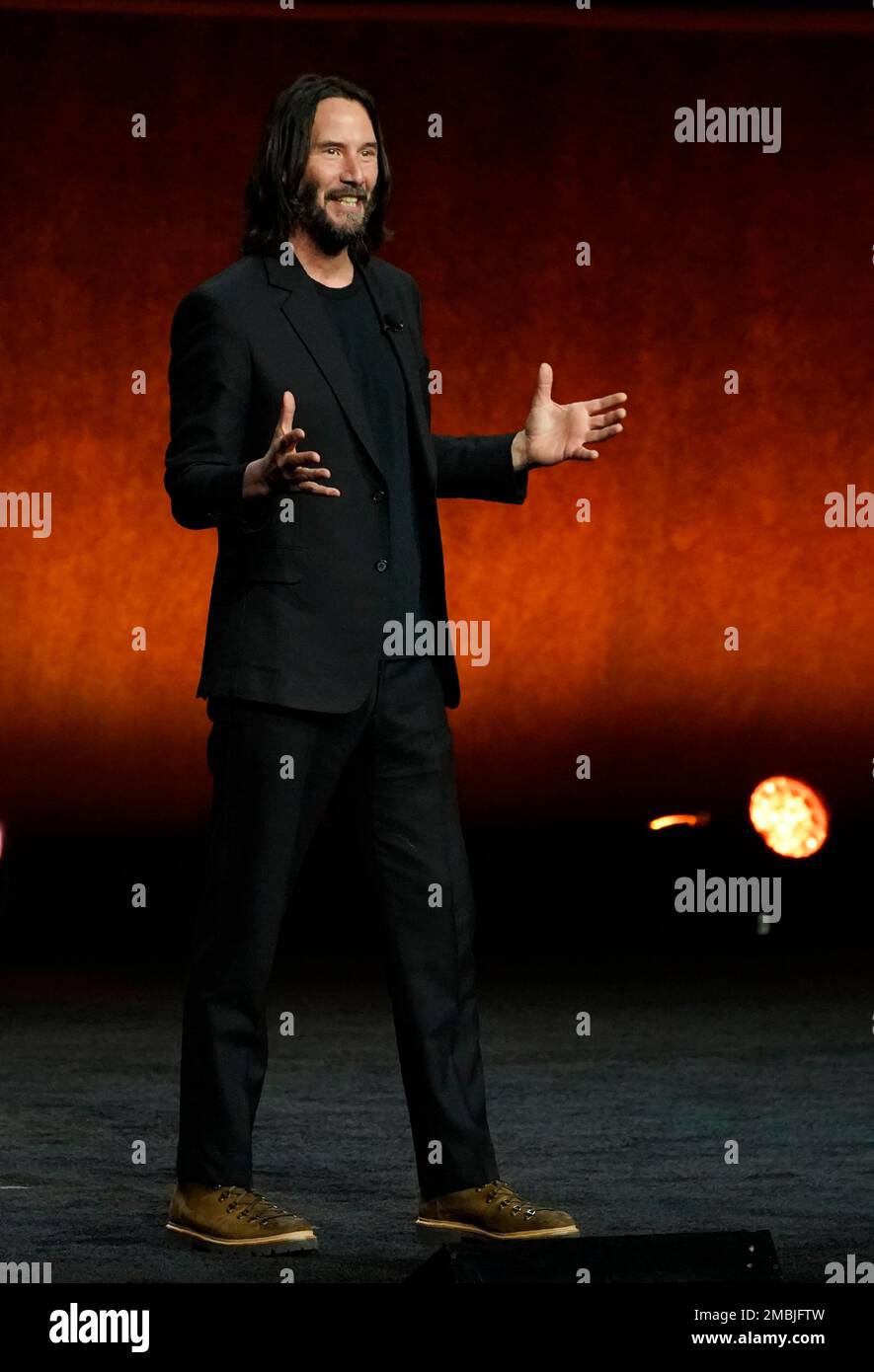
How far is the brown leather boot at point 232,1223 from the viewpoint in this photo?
10.2 feet

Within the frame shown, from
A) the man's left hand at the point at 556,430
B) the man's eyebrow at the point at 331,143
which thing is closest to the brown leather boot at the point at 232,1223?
the man's left hand at the point at 556,430

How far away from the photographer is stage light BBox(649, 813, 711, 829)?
6215mm

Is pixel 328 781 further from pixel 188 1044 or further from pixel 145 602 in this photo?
pixel 145 602

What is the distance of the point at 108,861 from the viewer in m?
6.84

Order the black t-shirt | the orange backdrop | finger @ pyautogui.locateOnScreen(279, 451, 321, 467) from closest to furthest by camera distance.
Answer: finger @ pyautogui.locateOnScreen(279, 451, 321, 467)
the black t-shirt
the orange backdrop

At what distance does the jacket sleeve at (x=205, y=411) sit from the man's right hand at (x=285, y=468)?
98 millimetres

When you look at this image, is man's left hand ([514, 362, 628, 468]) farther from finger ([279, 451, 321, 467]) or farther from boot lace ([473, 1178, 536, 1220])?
boot lace ([473, 1178, 536, 1220])

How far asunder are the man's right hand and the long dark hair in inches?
13.0

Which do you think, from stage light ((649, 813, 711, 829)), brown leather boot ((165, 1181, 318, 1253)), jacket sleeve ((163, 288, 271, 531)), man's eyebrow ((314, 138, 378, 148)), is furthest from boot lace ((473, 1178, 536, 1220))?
stage light ((649, 813, 711, 829))

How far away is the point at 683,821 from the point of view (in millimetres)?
6227

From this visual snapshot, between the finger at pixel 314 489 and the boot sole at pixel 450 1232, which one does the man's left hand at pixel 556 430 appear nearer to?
the finger at pixel 314 489

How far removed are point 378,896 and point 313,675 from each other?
0.30 meters

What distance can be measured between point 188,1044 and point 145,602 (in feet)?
12.0

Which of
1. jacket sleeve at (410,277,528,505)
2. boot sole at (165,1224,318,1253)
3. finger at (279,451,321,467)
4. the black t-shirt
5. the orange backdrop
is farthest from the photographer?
the orange backdrop
